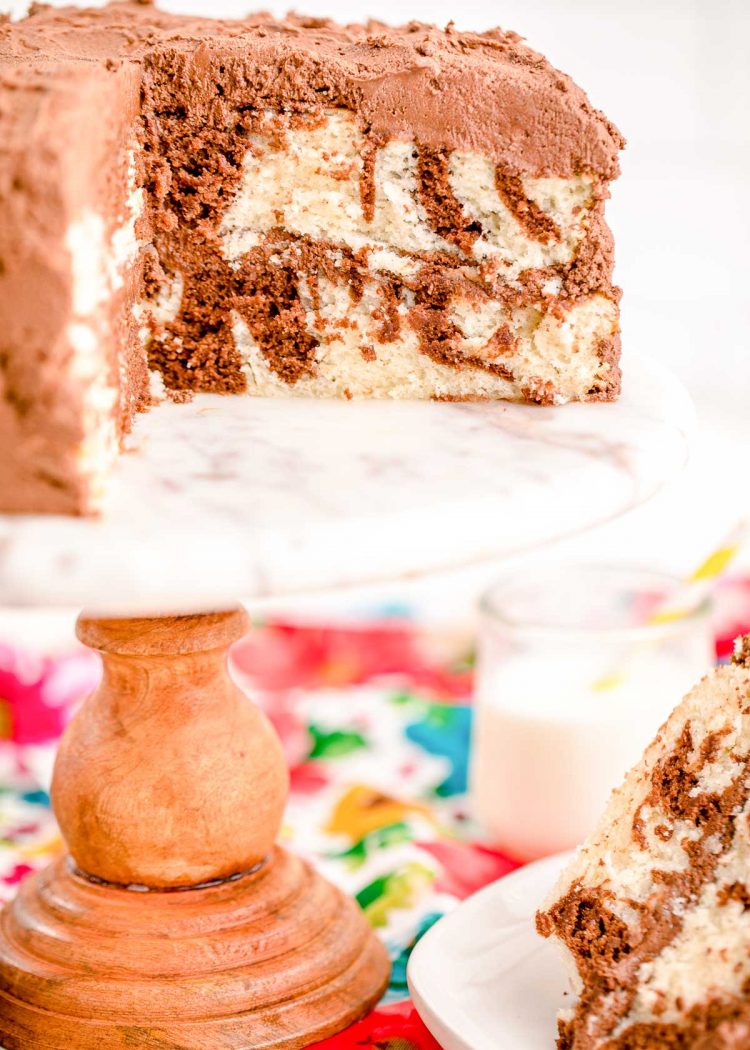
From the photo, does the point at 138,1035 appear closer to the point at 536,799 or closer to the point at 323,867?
the point at 323,867

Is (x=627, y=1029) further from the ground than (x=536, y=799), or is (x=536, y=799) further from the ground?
(x=627, y=1029)

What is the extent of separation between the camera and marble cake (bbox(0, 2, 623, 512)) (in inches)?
51.1

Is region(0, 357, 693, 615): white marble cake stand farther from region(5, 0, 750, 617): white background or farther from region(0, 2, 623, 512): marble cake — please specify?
region(5, 0, 750, 617): white background

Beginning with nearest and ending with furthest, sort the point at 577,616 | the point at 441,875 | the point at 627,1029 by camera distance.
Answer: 1. the point at 627,1029
2. the point at 441,875
3. the point at 577,616

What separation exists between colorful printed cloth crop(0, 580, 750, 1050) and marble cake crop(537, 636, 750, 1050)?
25cm

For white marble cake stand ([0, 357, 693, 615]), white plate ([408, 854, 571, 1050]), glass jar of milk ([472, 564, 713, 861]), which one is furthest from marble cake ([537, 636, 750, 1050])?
glass jar of milk ([472, 564, 713, 861])

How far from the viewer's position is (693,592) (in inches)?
71.0

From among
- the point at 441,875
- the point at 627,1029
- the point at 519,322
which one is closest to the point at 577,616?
the point at 441,875

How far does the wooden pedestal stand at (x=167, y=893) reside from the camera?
1.32m

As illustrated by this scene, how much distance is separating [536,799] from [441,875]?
0.53 feet

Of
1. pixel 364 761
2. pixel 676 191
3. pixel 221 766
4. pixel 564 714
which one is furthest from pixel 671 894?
pixel 676 191

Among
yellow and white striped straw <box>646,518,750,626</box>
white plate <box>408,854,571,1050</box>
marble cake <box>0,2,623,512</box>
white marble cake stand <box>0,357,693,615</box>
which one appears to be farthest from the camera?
yellow and white striped straw <box>646,518,750,626</box>

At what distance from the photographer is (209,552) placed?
93 centimetres

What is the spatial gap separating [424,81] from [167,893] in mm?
806
